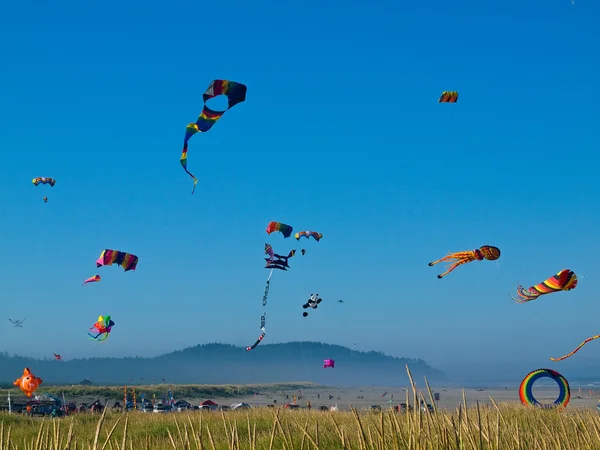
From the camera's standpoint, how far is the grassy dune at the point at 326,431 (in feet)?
14.2

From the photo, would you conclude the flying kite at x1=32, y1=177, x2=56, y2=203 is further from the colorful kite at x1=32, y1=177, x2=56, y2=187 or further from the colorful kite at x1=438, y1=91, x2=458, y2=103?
the colorful kite at x1=438, y1=91, x2=458, y2=103

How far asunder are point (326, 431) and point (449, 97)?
18.0 meters

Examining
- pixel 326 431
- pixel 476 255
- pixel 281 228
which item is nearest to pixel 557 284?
pixel 476 255

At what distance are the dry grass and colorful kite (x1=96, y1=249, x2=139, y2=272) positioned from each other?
9872 mm

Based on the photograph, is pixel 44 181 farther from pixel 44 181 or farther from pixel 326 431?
pixel 326 431

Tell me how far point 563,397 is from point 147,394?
49581mm

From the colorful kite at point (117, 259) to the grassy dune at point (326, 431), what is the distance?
977 cm

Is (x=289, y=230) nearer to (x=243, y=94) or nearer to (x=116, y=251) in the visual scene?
(x=116, y=251)

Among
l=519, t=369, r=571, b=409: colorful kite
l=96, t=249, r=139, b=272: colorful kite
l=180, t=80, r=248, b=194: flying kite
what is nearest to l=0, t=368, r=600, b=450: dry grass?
l=519, t=369, r=571, b=409: colorful kite

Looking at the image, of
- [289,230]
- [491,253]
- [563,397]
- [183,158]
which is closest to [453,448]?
[183,158]

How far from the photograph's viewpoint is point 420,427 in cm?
430

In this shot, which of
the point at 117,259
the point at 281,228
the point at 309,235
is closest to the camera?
the point at 117,259

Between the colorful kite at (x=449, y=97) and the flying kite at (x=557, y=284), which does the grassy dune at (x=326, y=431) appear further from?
the colorful kite at (x=449, y=97)

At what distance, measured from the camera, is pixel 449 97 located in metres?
27.1
